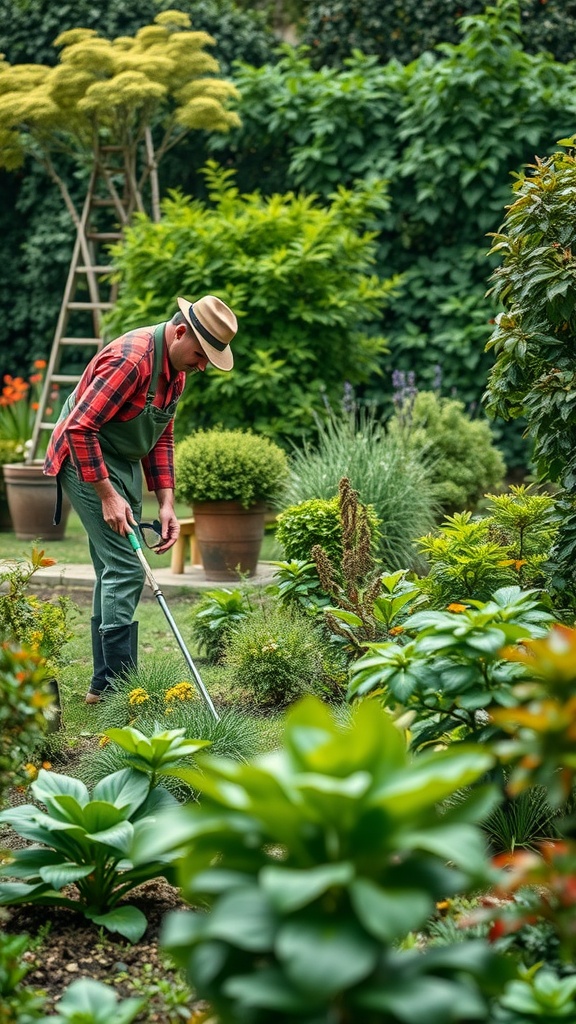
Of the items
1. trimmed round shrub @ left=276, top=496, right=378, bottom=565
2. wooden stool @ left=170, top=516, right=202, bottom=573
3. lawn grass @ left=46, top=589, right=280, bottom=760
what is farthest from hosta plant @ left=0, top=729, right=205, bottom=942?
wooden stool @ left=170, top=516, right=202, bottom=573

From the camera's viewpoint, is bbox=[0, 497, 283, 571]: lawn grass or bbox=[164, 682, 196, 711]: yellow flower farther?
Answer: bbox=[0, 497, 283, 571]: lawn grass

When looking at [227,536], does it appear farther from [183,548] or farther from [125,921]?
[125,921]

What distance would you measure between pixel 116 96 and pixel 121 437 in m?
6.21

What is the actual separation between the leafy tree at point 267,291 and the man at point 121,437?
408 centimetres

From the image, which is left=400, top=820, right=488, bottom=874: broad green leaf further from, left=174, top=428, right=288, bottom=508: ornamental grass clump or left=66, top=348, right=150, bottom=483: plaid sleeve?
left=174, top=428, right=288, bottom=508: ornamental grass clump

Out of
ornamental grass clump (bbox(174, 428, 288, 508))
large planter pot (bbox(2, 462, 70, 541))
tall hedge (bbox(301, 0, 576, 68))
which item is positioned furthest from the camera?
tall hedge (bbox(301, 0, 576, 68))

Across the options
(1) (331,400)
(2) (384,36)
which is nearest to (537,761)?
(1) (331,400)

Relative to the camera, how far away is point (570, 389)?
404cm

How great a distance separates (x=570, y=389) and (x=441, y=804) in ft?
5.05

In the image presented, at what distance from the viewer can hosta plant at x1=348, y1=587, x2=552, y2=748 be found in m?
2.73

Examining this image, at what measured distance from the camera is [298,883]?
5.22 ft

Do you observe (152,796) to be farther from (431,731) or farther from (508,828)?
(508,828)

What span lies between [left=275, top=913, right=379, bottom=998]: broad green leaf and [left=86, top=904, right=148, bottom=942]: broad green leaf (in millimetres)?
1302

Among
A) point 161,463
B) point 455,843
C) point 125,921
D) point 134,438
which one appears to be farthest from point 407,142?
point 455,843
